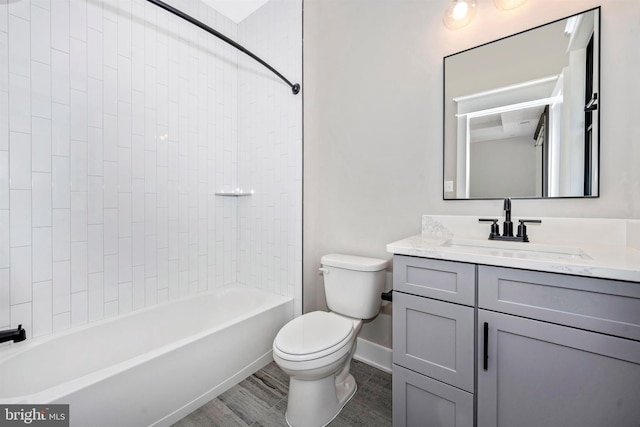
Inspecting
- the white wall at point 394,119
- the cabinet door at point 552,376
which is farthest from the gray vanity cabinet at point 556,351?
the white wall at point 394,119

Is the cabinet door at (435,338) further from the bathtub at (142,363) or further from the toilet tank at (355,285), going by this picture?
the bathtub at (142,363)

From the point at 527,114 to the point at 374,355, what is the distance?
1702mm

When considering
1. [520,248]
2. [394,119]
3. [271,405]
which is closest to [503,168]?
[520,248]

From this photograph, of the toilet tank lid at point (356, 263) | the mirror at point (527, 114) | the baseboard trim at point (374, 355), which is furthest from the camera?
the baseboard trim at point (374, 355)

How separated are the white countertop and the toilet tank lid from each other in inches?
12.4

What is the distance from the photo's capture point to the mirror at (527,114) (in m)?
1.18

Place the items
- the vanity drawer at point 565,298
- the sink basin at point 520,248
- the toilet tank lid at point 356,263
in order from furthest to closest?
the toilet tank lid at point 356,263
the sink basin at point 520,248
the vanity drawer at point 565,298

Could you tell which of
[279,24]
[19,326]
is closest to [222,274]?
[19,326]

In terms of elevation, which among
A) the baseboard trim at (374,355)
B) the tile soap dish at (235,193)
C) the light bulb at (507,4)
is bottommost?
the baseboard trim at (374,355)

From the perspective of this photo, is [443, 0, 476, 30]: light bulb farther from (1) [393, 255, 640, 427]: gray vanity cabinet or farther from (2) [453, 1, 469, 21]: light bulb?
(1) [393, 255, 640, 427]: gray vanity cabinet

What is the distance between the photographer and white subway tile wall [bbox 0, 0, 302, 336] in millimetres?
1397

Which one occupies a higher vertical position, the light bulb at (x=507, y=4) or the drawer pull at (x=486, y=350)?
the light bulb at (x=507, y=4)

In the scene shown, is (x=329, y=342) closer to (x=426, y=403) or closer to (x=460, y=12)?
(x=426, y=403)

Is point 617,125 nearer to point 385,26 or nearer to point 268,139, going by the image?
point 385,26
